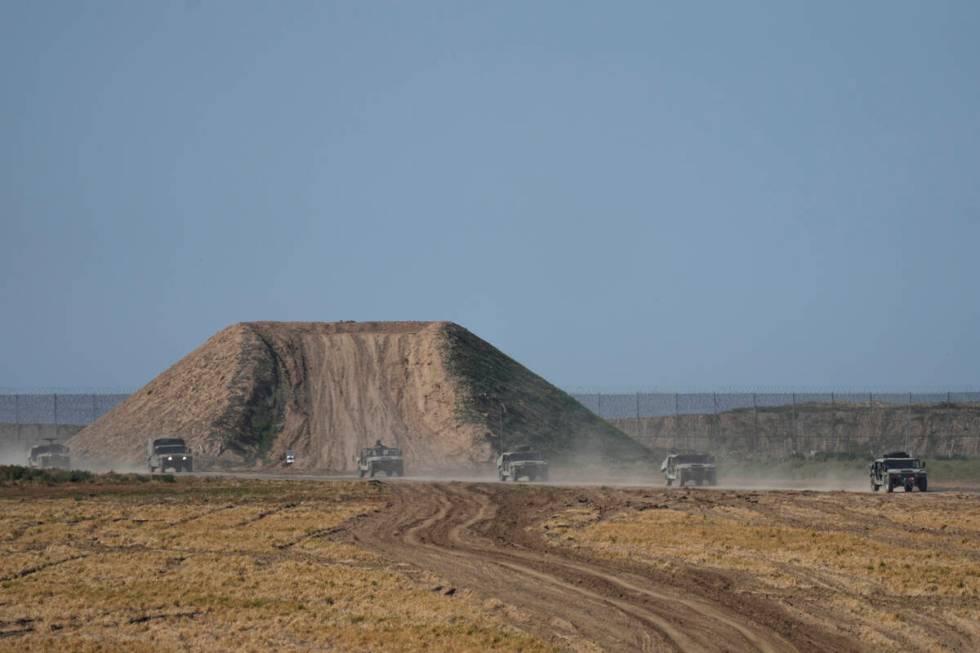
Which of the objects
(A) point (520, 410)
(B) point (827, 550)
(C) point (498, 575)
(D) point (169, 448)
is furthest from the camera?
(A) point (520, 410)

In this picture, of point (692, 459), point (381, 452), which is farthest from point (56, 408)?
point (692, 459)

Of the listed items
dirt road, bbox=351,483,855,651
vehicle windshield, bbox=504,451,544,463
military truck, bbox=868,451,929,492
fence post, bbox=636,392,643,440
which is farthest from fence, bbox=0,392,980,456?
dirt road, bbox=351,483,855,651

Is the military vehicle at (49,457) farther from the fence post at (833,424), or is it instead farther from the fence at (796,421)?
the fence post at (833,424)

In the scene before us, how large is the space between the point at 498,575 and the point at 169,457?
203 feet

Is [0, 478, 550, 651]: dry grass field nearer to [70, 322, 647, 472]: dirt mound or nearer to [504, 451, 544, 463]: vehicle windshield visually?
[504, 451, 544, 463]: vehicle windshield

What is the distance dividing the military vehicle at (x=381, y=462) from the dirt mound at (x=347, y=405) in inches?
529

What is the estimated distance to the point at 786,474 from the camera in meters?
79.8

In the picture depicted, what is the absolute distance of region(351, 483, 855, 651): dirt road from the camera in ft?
77.5

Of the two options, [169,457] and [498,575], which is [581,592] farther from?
[169,457]

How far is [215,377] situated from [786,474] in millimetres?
54677

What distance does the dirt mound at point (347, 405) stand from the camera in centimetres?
10412

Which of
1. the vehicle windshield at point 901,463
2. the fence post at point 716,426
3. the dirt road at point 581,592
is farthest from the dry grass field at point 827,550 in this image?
the fence post at point 716,426

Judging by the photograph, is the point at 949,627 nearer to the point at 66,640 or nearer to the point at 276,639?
the point at 276,639

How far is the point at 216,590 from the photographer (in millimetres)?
29875
